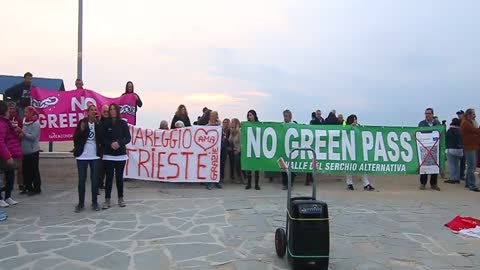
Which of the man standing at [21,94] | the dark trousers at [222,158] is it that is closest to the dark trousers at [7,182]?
the man standing at [21,94]

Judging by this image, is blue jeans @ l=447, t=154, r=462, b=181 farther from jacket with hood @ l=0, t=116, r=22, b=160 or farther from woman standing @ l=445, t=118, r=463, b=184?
jacket with hood @ l=0, t=116, r=22, b=160

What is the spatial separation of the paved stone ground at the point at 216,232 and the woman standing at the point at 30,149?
38cm

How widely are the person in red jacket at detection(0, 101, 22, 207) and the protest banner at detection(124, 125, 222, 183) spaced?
2991 millimetres

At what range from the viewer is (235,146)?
1185cm

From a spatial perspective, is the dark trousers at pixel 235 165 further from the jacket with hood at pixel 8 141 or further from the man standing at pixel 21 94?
the man standing at pixel 21 94

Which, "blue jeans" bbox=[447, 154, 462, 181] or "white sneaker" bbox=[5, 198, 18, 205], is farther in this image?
"blue jeans" bbox=[447, 154, 462, 181]

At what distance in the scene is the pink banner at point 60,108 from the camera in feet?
38.4

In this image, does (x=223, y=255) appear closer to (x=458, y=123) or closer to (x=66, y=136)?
(x=66, y=136)

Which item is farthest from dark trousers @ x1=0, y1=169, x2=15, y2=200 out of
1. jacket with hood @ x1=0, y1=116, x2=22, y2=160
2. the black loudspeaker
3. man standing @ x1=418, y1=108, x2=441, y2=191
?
man standing @ x1=418, y1=108, x2=441, y2=191

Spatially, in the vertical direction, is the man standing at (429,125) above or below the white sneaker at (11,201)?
above

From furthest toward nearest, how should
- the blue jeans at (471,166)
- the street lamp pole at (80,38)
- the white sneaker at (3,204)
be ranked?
the street lamp pole at (80,38)
the blue jeans at (471,166)
the white sneaker at (3,204)

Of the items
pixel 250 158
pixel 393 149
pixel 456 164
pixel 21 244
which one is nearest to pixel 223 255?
pixel 21 244

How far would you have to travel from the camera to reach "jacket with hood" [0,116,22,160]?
793 centimetres

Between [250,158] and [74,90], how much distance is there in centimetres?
494
